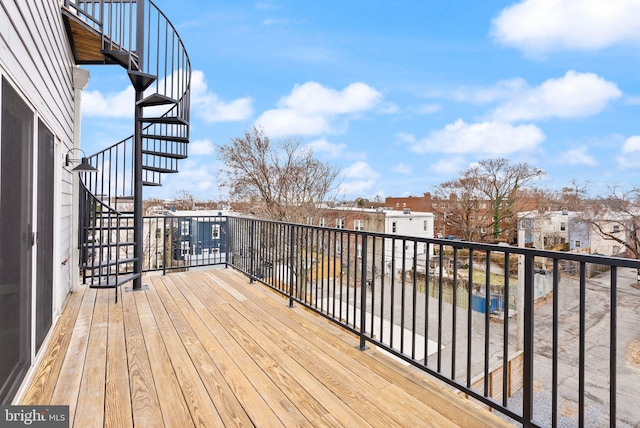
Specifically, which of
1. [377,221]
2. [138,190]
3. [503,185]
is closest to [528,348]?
[138,190]

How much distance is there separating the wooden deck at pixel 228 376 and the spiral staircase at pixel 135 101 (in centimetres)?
108

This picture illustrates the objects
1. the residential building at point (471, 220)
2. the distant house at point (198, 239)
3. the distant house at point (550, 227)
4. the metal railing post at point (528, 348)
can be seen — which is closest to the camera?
the metal railing post at point (528, 348)

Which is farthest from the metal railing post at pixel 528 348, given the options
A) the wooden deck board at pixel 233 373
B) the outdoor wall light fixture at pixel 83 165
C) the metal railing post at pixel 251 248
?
the outdoor wall light fixture at pixel 83 165

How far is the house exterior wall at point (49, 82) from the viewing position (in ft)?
5.46

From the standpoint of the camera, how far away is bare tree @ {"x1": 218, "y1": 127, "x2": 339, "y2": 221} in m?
12.3

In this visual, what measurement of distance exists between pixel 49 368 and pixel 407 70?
27.5 meters

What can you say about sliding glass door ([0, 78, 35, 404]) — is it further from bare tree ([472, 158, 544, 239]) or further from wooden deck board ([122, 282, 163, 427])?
bare tree ([472, 158, 544, 239])

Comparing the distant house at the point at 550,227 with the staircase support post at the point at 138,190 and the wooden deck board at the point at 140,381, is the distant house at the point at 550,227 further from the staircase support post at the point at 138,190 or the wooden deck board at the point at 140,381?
the wooden deck board at the point at 140,381

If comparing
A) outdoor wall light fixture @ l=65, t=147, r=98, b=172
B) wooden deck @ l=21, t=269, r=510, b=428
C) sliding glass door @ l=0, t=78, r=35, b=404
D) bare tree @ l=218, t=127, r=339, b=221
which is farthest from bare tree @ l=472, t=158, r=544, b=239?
sliding glass door @ l=0, t=78, r=35, b=404

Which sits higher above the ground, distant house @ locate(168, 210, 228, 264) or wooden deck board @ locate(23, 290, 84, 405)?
distant house @ locate(168, 210, 228, 264)

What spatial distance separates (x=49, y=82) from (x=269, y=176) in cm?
986

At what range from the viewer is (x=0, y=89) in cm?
149

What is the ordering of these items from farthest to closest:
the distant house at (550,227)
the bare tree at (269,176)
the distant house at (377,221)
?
the distant house at (550,227)
the distant house at (377,221)
the bare tree at (269,176)

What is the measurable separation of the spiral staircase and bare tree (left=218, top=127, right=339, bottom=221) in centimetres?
746
